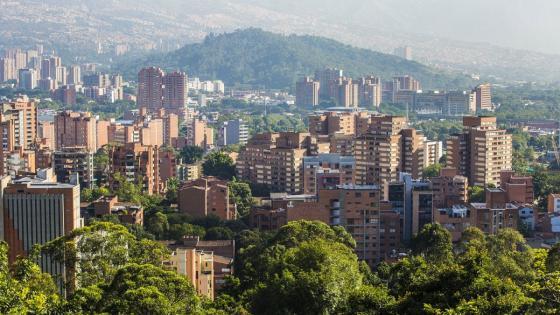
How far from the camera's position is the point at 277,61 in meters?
76.5

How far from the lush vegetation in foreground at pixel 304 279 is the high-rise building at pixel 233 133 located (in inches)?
1012

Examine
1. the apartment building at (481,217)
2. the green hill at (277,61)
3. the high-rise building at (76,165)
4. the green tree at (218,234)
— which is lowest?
the green tree at (218,234)

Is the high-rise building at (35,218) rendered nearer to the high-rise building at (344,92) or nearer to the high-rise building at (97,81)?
the high-rise building at (344,92)

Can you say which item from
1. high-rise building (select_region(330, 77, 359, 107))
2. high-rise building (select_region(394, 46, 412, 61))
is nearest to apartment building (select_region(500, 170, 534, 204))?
high-rise building (select_region(330, 77, 359, 107))

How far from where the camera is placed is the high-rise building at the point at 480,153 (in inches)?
981

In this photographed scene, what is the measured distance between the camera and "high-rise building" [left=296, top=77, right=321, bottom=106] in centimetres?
5972

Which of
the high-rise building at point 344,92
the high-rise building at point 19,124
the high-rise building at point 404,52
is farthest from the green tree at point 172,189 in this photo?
the high-rise building at point 404,52

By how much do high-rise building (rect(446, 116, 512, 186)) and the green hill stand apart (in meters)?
45.2

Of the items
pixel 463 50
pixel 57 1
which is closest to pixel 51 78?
pixel 463 50

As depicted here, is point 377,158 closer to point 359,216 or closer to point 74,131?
point 359,216

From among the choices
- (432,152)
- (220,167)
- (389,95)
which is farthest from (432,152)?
(389,95)

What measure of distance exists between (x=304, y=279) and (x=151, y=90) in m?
42.5

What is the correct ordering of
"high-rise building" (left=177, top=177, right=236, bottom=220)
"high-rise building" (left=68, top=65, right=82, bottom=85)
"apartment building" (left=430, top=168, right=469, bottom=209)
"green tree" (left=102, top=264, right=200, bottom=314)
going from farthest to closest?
"high-rise building" (left=68, top=65, right=82, bottom=85)
"high-rise building" (left=177, top=177, right=236, bottom=220)
"apartment building" (left=430, top=168, right=469, bottom=209)
"green tree" (left=102, top=264, right=200, bottom=314)

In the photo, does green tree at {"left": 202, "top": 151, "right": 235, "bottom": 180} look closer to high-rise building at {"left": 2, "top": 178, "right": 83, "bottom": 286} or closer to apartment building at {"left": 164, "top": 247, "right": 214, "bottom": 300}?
apartment building at {"left": 164, "top": 247, "right": 214, "bottom": 300}
